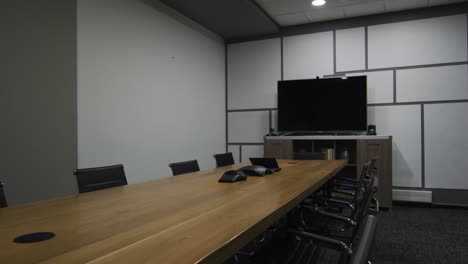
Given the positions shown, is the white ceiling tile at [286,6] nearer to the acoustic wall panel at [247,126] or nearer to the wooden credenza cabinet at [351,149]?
the acoustic wall panel at [247,126]

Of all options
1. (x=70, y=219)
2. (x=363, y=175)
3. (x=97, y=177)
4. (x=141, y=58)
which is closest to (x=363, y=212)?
(x=363, y=175)

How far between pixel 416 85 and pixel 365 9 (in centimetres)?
146

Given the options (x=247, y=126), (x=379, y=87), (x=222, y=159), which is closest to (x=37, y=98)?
(x=222, y=159)

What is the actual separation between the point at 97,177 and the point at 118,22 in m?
2.47

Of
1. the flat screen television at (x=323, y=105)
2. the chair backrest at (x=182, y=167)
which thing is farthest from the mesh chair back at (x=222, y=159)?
the flat screen television at (x=323, y=105)

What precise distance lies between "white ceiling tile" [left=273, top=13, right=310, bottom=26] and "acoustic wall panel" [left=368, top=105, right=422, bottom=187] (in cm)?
201

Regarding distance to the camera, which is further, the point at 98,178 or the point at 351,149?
the point at 351,149

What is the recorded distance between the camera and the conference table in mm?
827

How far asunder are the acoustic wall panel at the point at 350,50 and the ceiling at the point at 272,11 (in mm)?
277

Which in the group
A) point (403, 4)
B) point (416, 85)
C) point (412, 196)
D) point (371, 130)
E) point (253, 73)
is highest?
point (403, 4)

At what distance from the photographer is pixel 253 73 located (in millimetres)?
6301

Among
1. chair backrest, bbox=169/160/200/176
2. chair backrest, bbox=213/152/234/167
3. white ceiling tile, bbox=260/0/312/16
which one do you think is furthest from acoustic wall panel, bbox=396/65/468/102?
chair backrest, bbox=169/160/200/176

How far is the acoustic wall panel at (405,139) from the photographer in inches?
203

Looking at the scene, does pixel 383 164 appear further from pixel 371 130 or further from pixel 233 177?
pixel 233 177
